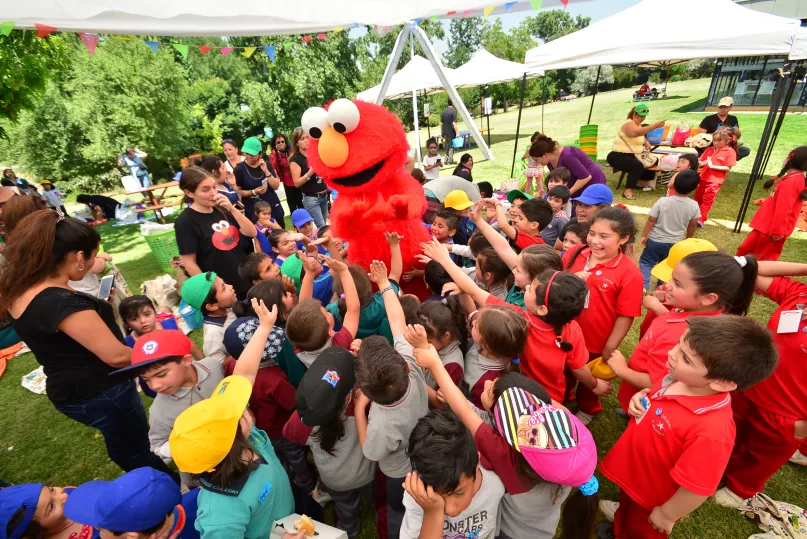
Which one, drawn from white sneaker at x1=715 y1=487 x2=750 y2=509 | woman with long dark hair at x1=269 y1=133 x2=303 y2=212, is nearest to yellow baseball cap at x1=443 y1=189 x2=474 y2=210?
white sneaker at x1=715 y1=487 x2=750 y2=509

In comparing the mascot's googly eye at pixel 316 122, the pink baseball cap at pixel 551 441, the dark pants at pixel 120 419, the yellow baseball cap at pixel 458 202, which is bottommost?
the dark pants at pixel 120 419

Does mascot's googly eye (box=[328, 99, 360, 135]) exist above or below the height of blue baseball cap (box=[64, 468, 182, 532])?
above

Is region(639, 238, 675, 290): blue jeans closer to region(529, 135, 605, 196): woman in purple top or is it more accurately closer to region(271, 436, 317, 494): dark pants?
region(529, 135, 605, 196): woman in purple top

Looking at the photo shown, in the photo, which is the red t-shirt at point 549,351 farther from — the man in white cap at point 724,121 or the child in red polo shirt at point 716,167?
the man in white cap at point 724,121

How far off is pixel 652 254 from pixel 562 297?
9.22ft

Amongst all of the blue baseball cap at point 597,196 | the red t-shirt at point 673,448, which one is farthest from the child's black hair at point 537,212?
the red t-shirt at point 673,448

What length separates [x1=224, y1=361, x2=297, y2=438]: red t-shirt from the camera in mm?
2127

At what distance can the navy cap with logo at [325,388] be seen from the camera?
61.9 inches

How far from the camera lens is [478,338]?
1893 mm

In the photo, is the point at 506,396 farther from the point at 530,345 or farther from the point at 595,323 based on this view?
the point at 595,323

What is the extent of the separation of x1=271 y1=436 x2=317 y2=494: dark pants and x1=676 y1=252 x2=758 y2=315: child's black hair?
241 cm

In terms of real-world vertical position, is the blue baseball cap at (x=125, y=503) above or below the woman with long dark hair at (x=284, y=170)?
above

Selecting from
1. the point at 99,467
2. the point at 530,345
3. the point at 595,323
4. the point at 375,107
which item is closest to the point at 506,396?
the point at 530,345

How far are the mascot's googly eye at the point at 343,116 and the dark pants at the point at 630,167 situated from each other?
23.7ft
